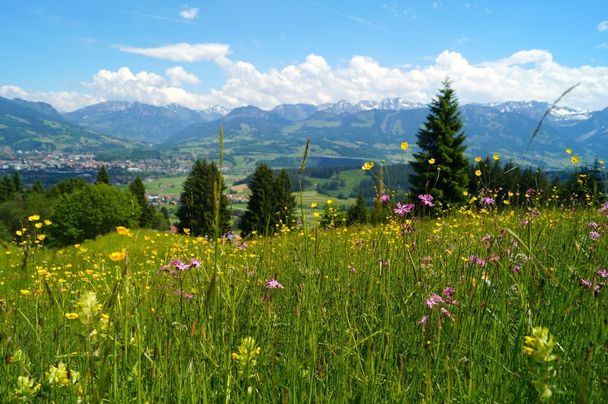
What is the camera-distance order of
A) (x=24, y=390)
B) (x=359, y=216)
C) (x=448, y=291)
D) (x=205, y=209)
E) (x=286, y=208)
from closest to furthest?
(x=24, y=390) → (x=448, y=291) → (x=359, y=216) → (x=205, y=209) → (x=286, y=208)

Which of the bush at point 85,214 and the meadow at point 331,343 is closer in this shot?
the meadow at point 331,343

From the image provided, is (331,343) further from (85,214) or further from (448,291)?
(85,214)

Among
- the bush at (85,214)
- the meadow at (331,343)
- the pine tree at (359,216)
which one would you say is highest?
the meadow at (331,343)

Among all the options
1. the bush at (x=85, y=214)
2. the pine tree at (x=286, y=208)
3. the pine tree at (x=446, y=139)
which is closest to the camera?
the pine tree at (x=286, y=208)

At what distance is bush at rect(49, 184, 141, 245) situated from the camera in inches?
2367

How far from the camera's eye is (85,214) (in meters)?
60.2

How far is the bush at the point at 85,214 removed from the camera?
60125mm

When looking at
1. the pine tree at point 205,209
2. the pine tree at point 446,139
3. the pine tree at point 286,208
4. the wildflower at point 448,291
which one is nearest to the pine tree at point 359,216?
the pine tree at point 286,208

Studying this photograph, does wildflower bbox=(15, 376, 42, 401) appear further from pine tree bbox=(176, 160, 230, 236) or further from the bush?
the bush

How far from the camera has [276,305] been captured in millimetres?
3090

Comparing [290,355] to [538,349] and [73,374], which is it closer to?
[73,374]

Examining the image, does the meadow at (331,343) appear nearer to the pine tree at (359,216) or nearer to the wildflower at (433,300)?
the wildflower at (433,300)

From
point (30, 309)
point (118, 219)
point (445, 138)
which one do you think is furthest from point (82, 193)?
point (30, 309)

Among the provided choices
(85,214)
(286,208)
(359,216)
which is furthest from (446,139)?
(85,214)
